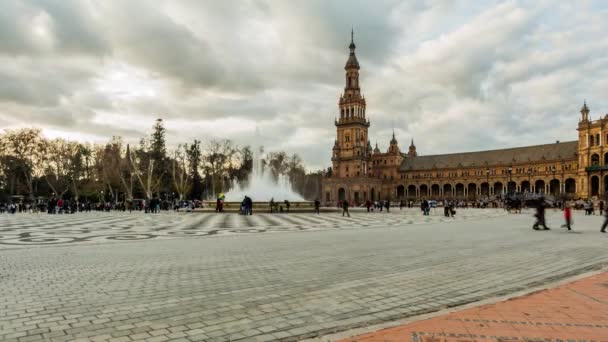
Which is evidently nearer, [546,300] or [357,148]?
[546,300]

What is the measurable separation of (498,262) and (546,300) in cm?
381

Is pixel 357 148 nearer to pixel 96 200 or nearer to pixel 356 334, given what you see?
pixel 96 200

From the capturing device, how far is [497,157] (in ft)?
409

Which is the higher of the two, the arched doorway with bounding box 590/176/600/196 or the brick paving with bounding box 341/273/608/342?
the arched doorway with bounding box 590/176/600/196

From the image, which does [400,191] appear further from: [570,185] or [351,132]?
[570,185]

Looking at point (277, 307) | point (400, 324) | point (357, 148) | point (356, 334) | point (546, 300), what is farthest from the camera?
point (357, 148)

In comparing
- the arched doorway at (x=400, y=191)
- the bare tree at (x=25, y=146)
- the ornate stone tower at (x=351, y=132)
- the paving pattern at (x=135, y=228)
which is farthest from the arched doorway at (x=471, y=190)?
the bare tree at (x=25, y=146)

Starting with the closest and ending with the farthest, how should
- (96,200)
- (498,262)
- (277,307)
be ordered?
1. (277,307)
2. (498,262)
3. (96,200)

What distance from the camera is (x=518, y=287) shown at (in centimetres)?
723

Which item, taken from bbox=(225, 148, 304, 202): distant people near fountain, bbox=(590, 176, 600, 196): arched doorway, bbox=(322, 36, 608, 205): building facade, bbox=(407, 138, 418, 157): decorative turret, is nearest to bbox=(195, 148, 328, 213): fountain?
bbox=(225, 148, 304, 202): distant people near fountain

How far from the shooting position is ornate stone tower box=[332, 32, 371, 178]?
121438 mm

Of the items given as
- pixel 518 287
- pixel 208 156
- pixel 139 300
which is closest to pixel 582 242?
pixel 518 287

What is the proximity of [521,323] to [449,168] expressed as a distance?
13405cm

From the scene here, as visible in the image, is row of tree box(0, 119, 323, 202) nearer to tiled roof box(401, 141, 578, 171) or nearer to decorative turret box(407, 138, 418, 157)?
tiled roof box(401, 141, 578, 171)
